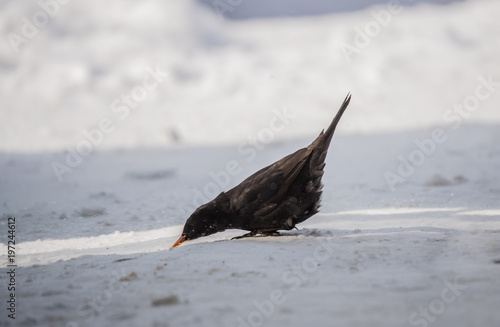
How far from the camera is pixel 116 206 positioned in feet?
18.0

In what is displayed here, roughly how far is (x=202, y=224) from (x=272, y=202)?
0.55 m

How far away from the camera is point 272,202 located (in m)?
3.96

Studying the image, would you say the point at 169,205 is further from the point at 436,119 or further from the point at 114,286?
the point at 436,119

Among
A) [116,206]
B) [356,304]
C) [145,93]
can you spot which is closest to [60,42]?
[145,93]

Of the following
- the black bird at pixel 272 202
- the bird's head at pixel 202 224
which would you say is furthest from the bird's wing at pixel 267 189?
the bird's head at pixel 202 224

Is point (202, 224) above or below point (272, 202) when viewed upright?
below

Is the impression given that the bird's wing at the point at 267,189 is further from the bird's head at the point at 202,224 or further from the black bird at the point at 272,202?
the bird's head at the point at 202,224

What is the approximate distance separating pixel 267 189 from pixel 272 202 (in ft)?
0.34

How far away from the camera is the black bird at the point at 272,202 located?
397cm

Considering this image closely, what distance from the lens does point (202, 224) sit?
401 cm

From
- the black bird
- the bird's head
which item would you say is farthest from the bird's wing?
the bird's head

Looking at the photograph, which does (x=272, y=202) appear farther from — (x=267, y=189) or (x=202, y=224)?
(x=202, y=224)

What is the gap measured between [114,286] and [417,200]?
11.5 feet

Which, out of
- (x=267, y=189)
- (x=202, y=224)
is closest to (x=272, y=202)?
(x=267, y=189)
